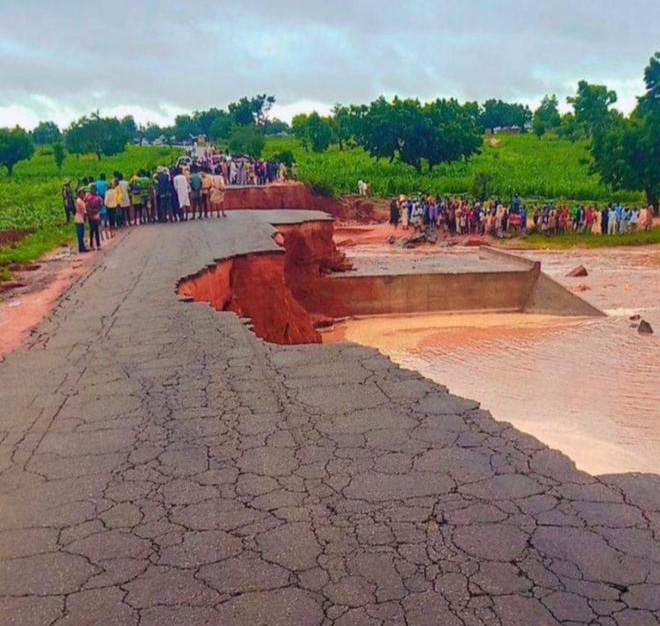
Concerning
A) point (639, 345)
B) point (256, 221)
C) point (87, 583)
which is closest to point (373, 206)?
point (256, 221)

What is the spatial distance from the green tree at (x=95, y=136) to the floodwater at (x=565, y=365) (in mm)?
66071

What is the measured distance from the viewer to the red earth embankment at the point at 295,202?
1358 inches

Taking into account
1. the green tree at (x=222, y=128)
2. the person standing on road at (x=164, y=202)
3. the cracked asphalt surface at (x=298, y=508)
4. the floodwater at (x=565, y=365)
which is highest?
the green tree at (x=222, y=128)

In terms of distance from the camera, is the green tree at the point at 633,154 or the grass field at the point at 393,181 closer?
the grass field at the point at 393,181

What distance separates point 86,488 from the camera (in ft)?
17.7

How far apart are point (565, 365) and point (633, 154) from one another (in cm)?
2437

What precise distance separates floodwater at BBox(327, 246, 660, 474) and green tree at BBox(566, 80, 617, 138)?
202 feet

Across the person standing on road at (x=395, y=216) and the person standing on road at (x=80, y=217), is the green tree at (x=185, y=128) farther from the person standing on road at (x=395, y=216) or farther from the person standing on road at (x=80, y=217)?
the person standing on road at (x=80, y=217)

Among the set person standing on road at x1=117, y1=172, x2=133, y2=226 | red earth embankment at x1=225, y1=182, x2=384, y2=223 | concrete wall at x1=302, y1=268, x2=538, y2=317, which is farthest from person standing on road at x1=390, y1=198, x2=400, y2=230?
person standing on road at x1=117, y1=172, x2=133, y2=226

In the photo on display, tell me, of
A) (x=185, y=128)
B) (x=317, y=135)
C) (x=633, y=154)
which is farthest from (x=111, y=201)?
(x=185, y=128)

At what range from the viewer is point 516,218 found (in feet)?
121

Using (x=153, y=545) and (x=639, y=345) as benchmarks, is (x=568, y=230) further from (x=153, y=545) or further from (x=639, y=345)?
(x=153, y=545)

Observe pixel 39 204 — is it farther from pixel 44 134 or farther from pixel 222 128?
pixel 44 134

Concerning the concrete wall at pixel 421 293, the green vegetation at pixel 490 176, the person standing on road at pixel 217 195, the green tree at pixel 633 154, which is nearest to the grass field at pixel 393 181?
the green vegetation at pixel 490 176
